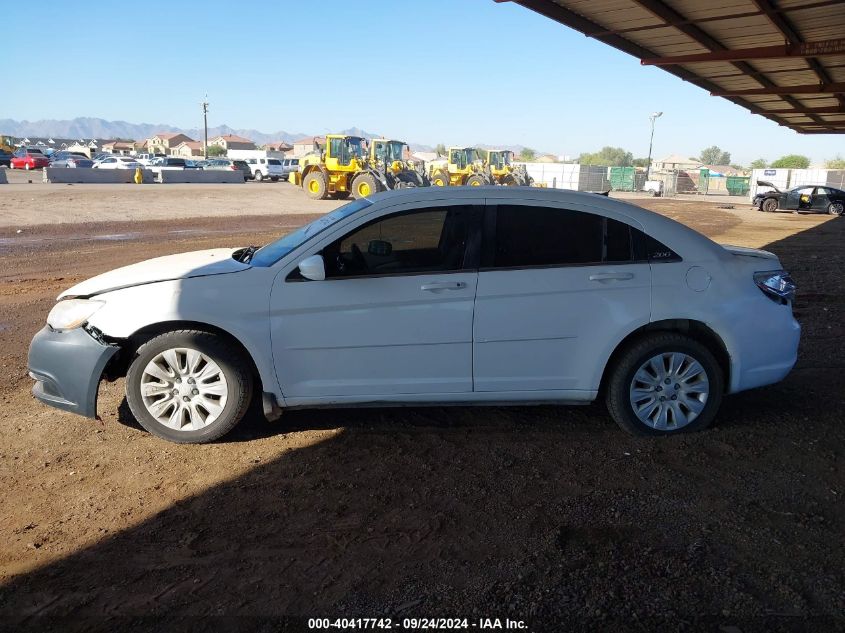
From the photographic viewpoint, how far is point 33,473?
401cm

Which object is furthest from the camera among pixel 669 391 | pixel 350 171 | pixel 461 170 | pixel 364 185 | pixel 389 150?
pixel 461 170

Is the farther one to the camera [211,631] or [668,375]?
[668,375]

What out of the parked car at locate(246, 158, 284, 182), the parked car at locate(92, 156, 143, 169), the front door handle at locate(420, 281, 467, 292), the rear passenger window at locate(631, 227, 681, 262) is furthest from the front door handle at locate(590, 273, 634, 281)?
the parked car at locate(246, 158, 284, 182)

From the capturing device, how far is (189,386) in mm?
4297

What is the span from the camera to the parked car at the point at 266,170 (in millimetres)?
55031

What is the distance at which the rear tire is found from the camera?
3011 centimetres

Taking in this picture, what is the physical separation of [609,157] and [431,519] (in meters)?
184

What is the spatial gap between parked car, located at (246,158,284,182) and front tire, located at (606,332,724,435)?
53.6 m

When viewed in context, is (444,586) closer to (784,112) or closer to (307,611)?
(307,611)

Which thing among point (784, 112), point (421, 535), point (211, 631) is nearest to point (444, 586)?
point (421, 535)

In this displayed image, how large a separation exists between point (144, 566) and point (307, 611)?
0.87 metres

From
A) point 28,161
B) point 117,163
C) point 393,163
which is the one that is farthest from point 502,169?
point 28,161

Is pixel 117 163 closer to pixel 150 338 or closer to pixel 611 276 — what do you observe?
pixel 150 338

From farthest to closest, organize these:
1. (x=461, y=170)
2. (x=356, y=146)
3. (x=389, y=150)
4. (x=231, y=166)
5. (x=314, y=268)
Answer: (x=231, y=166)
(x=461, y=170)
(x=389, y=150)
(x=356, y=146)
(x=314, y=268)
